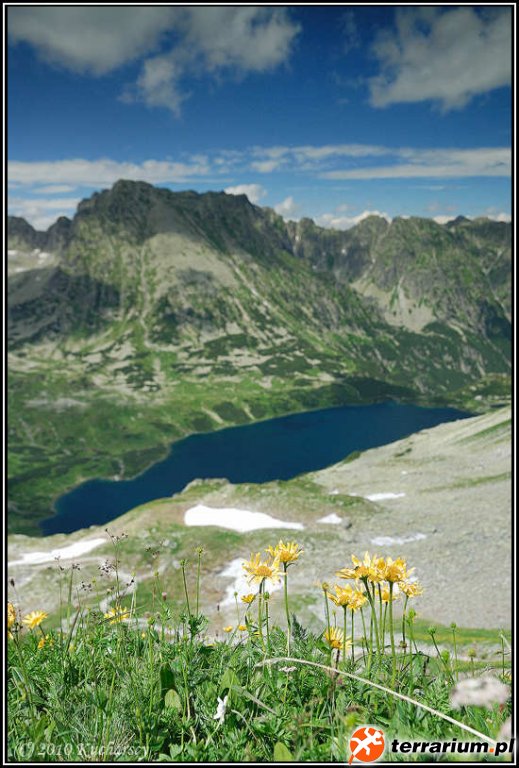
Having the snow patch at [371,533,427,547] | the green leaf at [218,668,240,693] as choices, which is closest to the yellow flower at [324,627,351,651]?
the green leaf at [218,668,240,693]

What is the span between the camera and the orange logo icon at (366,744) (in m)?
3.33

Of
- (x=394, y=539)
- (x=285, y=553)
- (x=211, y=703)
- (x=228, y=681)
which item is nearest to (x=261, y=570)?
(x=285, y=553)

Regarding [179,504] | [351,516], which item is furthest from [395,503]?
[179,504]

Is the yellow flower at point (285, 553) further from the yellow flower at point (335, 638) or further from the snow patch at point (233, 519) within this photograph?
the snow patch at point (233, 519)

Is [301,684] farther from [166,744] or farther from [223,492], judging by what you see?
[223,492]

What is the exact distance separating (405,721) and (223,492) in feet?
254

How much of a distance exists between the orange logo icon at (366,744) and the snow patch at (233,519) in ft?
208

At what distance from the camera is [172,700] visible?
425 centimetres

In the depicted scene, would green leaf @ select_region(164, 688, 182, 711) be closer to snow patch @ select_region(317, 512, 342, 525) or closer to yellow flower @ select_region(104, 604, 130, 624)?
yellow flower @ select_region(104, 604, 130, 624)

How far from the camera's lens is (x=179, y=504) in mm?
76438

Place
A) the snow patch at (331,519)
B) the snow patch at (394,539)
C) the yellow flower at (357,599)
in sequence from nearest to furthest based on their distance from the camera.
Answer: the yellow flower at (357,599), the snow patch at (394,539), the snow patch at (331,519)

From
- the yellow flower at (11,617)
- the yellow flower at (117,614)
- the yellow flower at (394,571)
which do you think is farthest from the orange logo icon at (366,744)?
the yellow flower at (11,617)

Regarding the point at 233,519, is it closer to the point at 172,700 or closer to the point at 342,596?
the point at 342,596

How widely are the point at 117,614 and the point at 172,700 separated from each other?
1179mm
